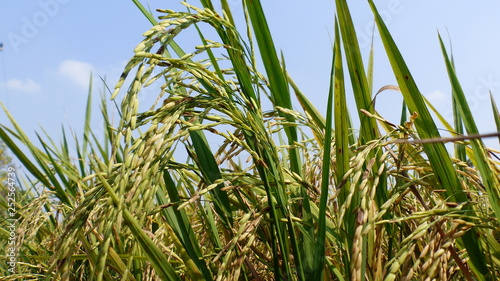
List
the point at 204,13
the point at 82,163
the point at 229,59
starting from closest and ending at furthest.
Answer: the point at 204,13
the point at 229,59
the point at 82,163

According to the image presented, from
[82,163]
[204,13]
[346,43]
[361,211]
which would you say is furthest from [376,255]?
[82,163]

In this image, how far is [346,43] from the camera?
1.26 metres

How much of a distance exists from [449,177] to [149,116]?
2.16ft

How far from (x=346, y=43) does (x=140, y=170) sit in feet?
2.06

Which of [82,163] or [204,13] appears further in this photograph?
[82,163]

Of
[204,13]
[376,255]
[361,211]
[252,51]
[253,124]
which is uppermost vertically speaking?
[204,13]

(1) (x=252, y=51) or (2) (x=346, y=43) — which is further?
(2) (x=346, y=43)

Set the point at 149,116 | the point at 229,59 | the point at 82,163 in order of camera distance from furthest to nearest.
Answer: the point at 82,163 → the point at 229,59 → the point at 149,116

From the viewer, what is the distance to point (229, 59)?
4.09 feet

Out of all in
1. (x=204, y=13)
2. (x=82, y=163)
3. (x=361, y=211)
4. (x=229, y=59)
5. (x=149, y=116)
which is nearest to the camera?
(x=361, y=211)

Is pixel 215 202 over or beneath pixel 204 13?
beneath

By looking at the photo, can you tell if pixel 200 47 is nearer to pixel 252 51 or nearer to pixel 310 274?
pixel 252 51

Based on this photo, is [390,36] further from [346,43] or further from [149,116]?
[149,116]

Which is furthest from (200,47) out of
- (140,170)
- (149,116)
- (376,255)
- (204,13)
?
(376,255)
